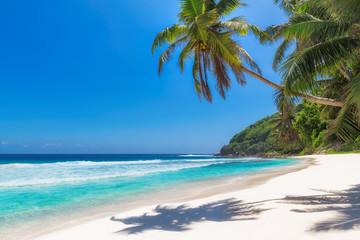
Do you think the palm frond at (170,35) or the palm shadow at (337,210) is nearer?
the palm shadow at (337,210)

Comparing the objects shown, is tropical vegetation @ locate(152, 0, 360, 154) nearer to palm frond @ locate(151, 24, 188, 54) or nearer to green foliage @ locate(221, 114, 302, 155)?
palm frond @ locate(151, 24, 188, 54)

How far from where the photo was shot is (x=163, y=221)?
14.3 ft

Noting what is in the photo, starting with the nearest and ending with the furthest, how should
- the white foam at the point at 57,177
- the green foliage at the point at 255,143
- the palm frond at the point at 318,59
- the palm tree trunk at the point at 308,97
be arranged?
the palm frond at the point at 318,59 < the palm tree trunk at the point at 308,97 < the white foam at the point at 57,177 < the green foliage at the point at 255,143

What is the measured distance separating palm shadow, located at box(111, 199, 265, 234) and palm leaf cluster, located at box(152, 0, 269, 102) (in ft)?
11.1

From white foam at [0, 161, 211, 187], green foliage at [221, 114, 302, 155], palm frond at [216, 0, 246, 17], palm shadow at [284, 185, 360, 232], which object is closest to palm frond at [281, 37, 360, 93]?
palm shadow at [284, 185, 360, 232]

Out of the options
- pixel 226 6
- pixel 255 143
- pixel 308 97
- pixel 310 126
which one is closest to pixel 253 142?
pixel 255 143

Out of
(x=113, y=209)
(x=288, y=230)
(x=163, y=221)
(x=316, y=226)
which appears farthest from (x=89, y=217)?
(x=316, y=226)

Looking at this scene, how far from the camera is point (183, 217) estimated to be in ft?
14.9

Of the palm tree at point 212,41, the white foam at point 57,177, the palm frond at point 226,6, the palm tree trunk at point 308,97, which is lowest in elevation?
the white foam at point 57,177

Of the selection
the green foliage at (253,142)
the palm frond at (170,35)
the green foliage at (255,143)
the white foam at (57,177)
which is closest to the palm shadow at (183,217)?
the palm frond at (170,35)

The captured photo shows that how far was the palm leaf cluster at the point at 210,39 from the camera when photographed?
5488 mm

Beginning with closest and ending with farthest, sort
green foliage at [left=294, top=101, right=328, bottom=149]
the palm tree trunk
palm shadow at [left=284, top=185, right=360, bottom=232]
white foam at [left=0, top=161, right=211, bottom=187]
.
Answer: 1. palm shadow at [left=284, top=185, right=360, bottom=232]
2. the palm tree trunk
3. white foam at [left=0, top=161, right=211, bottom=187]
4. green foliage at [left=294, top=101, right=328, bottom=149]

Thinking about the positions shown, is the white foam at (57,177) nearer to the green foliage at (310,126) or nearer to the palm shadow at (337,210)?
the palm shadow at (337,210)

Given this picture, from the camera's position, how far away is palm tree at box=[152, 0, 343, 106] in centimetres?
543
